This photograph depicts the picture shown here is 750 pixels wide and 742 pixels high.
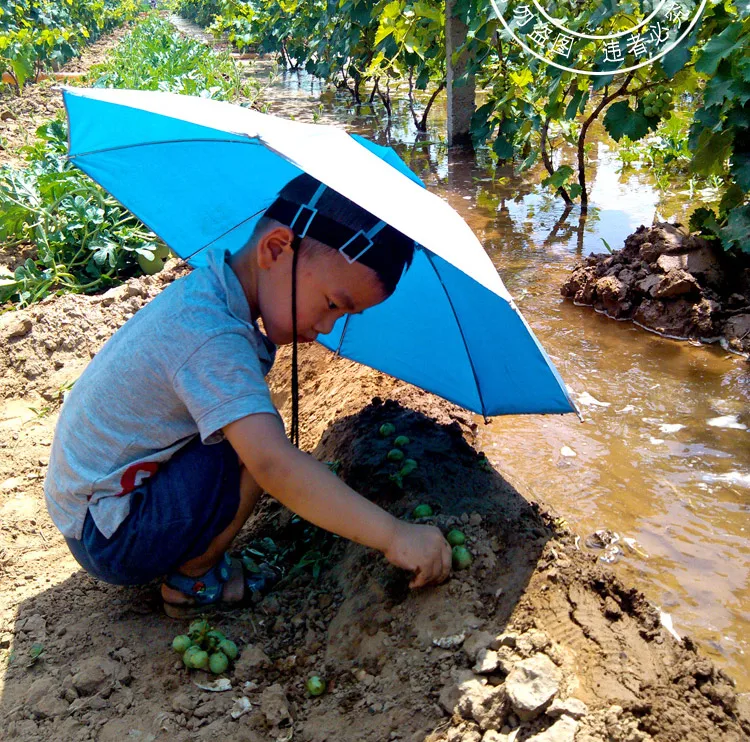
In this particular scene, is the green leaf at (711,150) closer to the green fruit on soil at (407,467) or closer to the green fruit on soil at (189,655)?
the green fruit on soil at (407,467)

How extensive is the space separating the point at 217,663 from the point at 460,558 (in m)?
0.68

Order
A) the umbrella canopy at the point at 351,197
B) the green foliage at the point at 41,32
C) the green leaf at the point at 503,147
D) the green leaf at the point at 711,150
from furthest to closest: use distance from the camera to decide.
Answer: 1. the green foliage at the point at 41,32
2. the green leaf at the point at 503,147
3. the green leaf at the point at 711,150
4. the umbrella canopy at the point at 351,197

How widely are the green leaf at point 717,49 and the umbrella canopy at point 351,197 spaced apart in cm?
220

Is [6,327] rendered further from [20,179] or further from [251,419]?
[251,419]

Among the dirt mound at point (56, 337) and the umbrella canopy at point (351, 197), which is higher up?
the umbrella canopy at point (351, 197)

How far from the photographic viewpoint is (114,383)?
1.94 meters

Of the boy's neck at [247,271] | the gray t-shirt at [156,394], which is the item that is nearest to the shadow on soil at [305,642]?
the gray t-shirt at [156,394]

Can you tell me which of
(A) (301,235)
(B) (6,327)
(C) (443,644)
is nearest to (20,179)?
(B) (6,327)

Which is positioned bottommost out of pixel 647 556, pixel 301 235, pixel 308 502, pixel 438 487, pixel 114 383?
pixel 647 556

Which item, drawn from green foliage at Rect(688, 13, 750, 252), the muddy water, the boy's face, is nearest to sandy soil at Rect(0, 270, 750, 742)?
the muddy water

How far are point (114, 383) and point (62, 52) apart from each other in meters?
18.1

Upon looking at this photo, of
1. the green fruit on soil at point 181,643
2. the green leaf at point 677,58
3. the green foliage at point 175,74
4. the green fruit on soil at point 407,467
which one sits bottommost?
the green fruit on soil at point 181,643

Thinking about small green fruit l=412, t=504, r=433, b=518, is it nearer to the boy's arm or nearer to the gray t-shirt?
the boy's arm

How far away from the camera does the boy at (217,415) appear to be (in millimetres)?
1734
